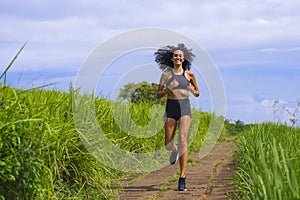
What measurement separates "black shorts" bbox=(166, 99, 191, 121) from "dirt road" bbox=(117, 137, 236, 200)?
3.37 feet

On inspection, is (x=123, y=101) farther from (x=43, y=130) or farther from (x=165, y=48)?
(x=43, y=130)

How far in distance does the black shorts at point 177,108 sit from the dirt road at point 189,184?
3.37 ft

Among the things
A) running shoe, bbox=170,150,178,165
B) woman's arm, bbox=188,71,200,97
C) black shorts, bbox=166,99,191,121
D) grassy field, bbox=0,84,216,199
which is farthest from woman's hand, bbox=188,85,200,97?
grassy field, bbox=0,84,216,199

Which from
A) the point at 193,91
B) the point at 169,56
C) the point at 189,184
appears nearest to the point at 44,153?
the point at 193,91

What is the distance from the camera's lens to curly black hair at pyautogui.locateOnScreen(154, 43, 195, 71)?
26.8ft

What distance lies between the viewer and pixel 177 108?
6.92 m

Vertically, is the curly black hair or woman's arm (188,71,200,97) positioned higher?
the curly black hair

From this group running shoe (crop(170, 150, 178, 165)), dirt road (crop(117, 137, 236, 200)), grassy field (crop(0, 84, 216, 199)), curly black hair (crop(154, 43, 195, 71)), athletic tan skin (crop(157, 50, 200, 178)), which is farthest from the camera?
curly black hair (crop(154, 43, 195, 71))

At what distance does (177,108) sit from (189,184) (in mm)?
1213

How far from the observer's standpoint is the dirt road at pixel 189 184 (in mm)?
6308

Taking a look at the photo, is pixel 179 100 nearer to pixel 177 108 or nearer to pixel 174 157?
pixel 177 108

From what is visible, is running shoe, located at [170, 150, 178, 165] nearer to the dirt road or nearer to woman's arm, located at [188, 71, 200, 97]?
the dirt road

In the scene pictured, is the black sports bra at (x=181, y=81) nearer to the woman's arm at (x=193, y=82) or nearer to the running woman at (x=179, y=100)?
the running woman at (x=179, y=100)

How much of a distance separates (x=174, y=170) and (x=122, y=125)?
1.23m
